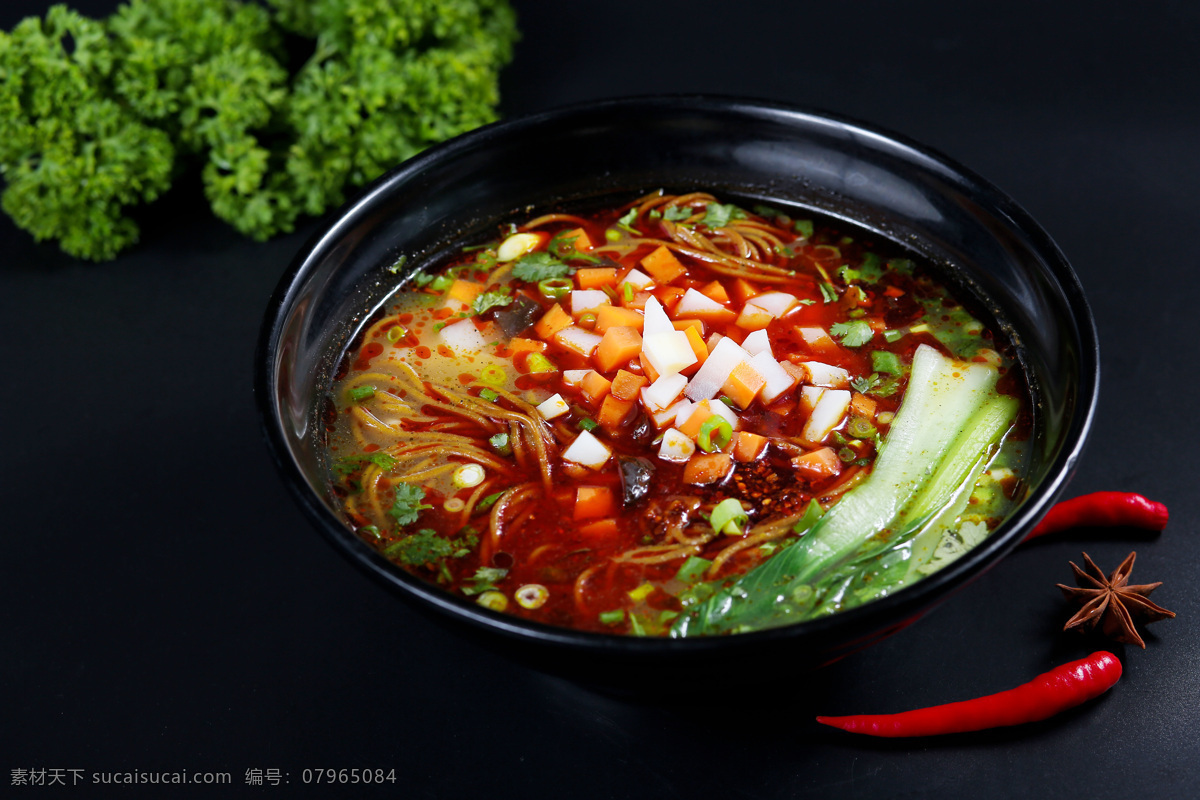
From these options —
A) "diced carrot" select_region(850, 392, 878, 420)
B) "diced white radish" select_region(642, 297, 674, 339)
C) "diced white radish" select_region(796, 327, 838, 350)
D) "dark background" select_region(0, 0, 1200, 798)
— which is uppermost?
"diced white radish" select_region(796, 327, 838, 350)

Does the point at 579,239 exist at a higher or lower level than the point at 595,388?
higher

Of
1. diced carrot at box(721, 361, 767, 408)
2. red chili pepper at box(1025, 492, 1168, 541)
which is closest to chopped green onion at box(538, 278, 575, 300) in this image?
diced carrot at box(721, 361, 767, 408)

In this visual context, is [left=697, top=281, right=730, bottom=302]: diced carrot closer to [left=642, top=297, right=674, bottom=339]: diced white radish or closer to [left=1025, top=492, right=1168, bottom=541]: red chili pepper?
[left=642, top=297, right=674, bottom=339]: diced white radish

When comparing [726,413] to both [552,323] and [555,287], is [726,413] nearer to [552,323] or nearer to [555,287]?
[552,323]

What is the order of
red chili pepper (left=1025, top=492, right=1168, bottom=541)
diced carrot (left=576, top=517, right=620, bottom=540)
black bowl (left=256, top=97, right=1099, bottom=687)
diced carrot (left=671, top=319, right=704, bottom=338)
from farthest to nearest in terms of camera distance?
red chili pepper (left=1025, top=492, right=1168, bottom=541) < diced carrot (left=671, top=319, right=704, bottom=338) < diced carrot (left=576, top=517, right=620, bottom=540) < black bowl (left=256, top=97, right=1099, bottom=687)

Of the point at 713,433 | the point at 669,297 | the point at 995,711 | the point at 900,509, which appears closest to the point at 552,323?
the point at 669,297

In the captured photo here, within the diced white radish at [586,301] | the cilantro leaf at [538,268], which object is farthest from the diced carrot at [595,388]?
the cilantro leaf at [538,268]

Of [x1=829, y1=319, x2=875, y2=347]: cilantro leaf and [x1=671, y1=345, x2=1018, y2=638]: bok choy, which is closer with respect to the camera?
[x1=671, y1=345, x2=1018, y2=638]: bok choy
